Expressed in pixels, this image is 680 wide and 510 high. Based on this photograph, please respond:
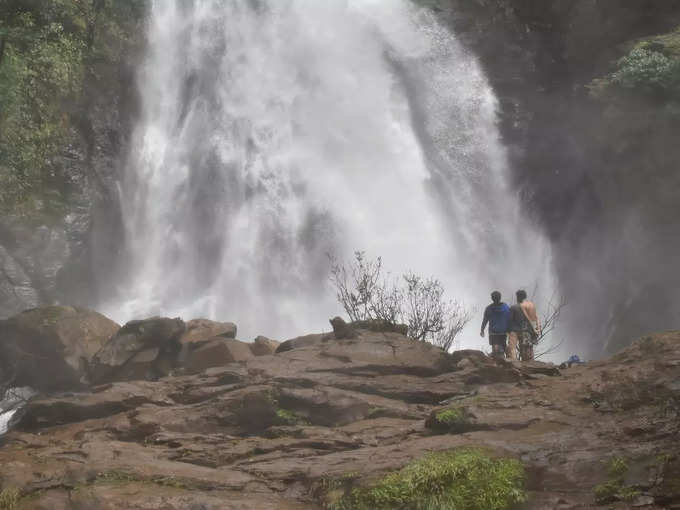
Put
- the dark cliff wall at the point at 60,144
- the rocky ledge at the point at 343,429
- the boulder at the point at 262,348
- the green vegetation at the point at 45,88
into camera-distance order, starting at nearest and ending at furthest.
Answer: the rocky ledge at the point at 343,429
the boulder at the point at 262,348
the dark cliff wall at the point at 60,144
the green vegetation at the point at 45,88

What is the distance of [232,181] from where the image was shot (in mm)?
25797

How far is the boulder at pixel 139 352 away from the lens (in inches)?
511

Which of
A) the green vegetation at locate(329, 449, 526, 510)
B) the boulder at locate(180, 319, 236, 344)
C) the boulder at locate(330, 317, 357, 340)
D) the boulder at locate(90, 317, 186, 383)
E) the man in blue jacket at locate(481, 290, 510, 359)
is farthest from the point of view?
the boulder at locate(180, 319, 236, 344)

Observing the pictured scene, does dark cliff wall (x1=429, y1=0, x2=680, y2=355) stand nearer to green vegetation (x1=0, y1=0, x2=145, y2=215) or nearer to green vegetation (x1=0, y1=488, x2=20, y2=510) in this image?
green vegetation (x1=0, y1=0, x2=145, y2=215)

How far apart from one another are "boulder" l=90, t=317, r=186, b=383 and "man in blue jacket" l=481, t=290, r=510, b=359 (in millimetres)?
6561

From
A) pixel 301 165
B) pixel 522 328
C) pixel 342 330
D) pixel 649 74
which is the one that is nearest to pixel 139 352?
pixel 342 330

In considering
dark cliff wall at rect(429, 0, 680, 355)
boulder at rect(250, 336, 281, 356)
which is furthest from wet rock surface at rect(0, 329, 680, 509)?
dark cliff wall at rect(429, 0, 680, 355)

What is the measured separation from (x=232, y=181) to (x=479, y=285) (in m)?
10.5

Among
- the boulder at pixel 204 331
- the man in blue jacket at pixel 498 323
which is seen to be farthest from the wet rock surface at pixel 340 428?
the boulder at pixel 204 331

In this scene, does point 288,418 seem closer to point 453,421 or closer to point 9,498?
point 453,421

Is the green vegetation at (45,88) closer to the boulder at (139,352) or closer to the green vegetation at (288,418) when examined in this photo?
the boulder at (139,352)

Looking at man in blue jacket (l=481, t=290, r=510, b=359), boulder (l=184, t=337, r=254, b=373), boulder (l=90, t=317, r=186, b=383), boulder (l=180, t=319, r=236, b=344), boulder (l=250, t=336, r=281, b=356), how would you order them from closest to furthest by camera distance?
man in blue jacket (l=481, t=290, r=510, b=359) < boulder (l=184, t=337, r=254, b=373) < boulder (l=90, t=317, r=186, b=383) < boulder (l=250, t=336, r=281, b=356) < boulder (l=180, t=319, r=236, b=344)

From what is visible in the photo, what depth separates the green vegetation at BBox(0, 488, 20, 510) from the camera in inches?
204

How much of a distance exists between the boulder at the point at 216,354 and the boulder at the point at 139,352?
1.04 m
